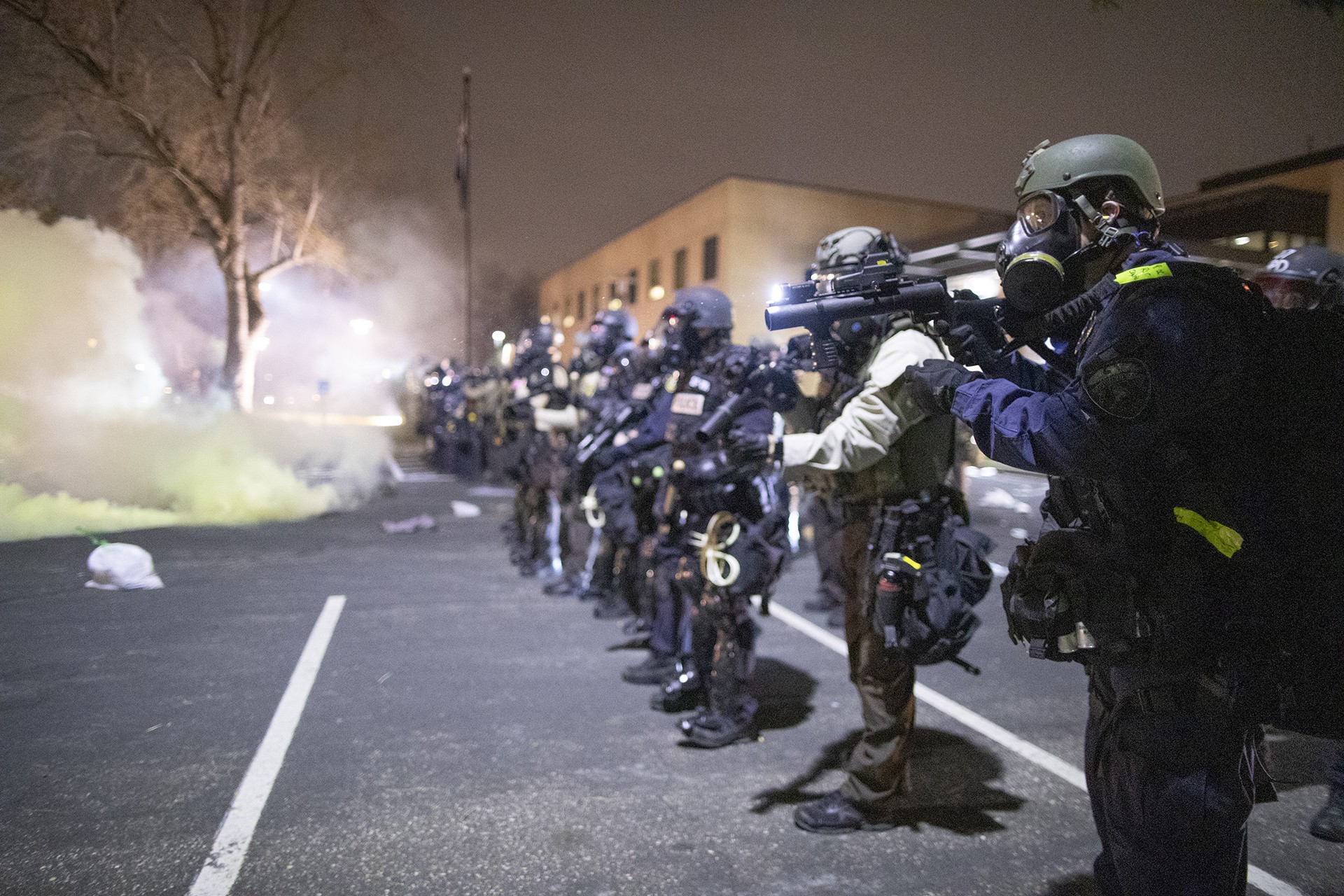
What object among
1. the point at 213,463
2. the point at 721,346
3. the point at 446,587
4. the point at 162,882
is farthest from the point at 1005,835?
the point at 213,463

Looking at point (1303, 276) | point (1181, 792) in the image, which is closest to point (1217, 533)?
point (1181, 792)

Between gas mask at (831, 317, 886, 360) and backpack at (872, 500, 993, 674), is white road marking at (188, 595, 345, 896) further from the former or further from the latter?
gas mask at (831, 317, 886, 360)

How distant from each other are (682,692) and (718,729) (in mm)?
453

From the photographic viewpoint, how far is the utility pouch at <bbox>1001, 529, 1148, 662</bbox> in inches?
69.7

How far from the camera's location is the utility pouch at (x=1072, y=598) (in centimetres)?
177

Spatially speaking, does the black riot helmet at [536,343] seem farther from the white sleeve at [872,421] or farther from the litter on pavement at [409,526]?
the white sleeve at [872,421]

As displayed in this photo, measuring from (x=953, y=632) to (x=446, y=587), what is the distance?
5.22 meters

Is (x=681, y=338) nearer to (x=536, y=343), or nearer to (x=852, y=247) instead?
(x=852, y=247)

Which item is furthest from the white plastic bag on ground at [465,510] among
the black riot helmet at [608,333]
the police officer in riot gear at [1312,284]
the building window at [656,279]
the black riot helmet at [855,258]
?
the building window at [656,279]

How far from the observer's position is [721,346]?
4.32 meters

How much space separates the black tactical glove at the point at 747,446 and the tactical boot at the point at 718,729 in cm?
131

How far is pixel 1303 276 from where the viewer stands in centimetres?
357

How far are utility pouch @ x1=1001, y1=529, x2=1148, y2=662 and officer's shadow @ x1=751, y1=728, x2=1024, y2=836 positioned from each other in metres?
1.50

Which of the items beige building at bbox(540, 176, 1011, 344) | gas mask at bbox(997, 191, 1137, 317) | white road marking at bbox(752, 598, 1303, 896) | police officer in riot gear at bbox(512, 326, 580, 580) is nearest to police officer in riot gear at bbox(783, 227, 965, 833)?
white road marking at bbox(752, 598, 1303, 896)
